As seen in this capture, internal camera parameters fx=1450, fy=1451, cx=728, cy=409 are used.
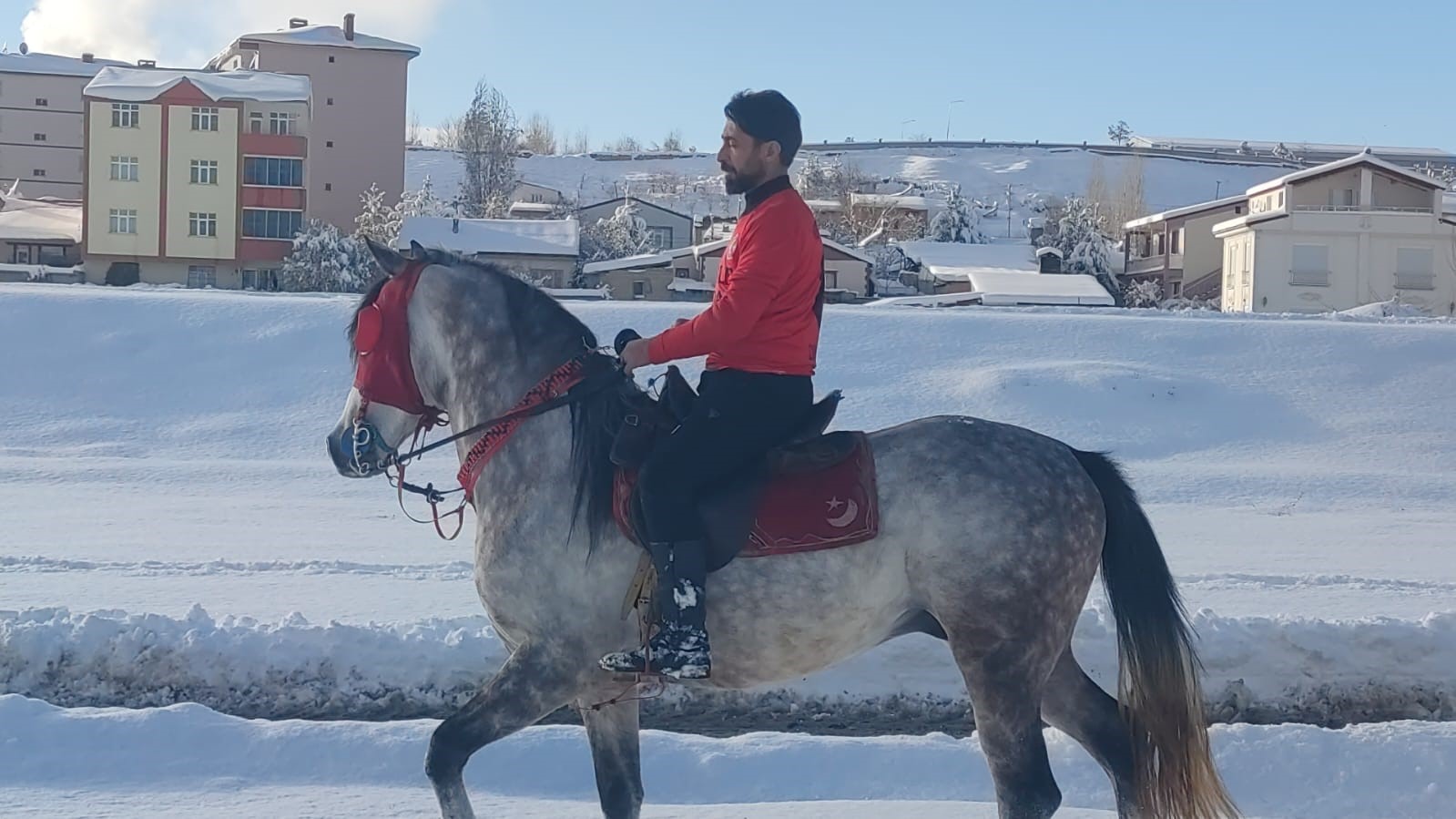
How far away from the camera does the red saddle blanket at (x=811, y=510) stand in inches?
177

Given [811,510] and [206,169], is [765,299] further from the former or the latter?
[206,169]

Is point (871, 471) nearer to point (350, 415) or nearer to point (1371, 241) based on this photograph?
point (350, 415)

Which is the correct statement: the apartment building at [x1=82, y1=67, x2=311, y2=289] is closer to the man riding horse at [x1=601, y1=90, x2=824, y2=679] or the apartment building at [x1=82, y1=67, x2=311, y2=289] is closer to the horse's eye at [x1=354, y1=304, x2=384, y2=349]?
the horse's eye at [x1=354, y1=304, x2=384, y2=349]

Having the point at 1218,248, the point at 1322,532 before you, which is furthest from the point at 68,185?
the point at 1322,532

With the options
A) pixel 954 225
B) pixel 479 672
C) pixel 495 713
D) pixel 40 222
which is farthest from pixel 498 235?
pixel 495 713

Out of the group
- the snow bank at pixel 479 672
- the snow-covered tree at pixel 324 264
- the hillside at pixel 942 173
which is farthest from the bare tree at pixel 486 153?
the snow bank at pixel 479 672

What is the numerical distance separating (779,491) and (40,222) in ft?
183

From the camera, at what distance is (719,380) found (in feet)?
15.0

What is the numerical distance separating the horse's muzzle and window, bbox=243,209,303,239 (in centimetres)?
4666

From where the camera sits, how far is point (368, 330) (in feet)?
16.1

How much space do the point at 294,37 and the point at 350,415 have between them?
65054 millimetres

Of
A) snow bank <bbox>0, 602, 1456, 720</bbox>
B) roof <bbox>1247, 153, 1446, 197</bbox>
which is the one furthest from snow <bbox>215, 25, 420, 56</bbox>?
snow bank <bbox>0, 602, 1456, 720</bbox>

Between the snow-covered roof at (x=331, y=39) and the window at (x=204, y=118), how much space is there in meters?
16.5

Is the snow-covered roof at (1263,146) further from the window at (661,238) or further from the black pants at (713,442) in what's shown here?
the black pants at (713,442)
